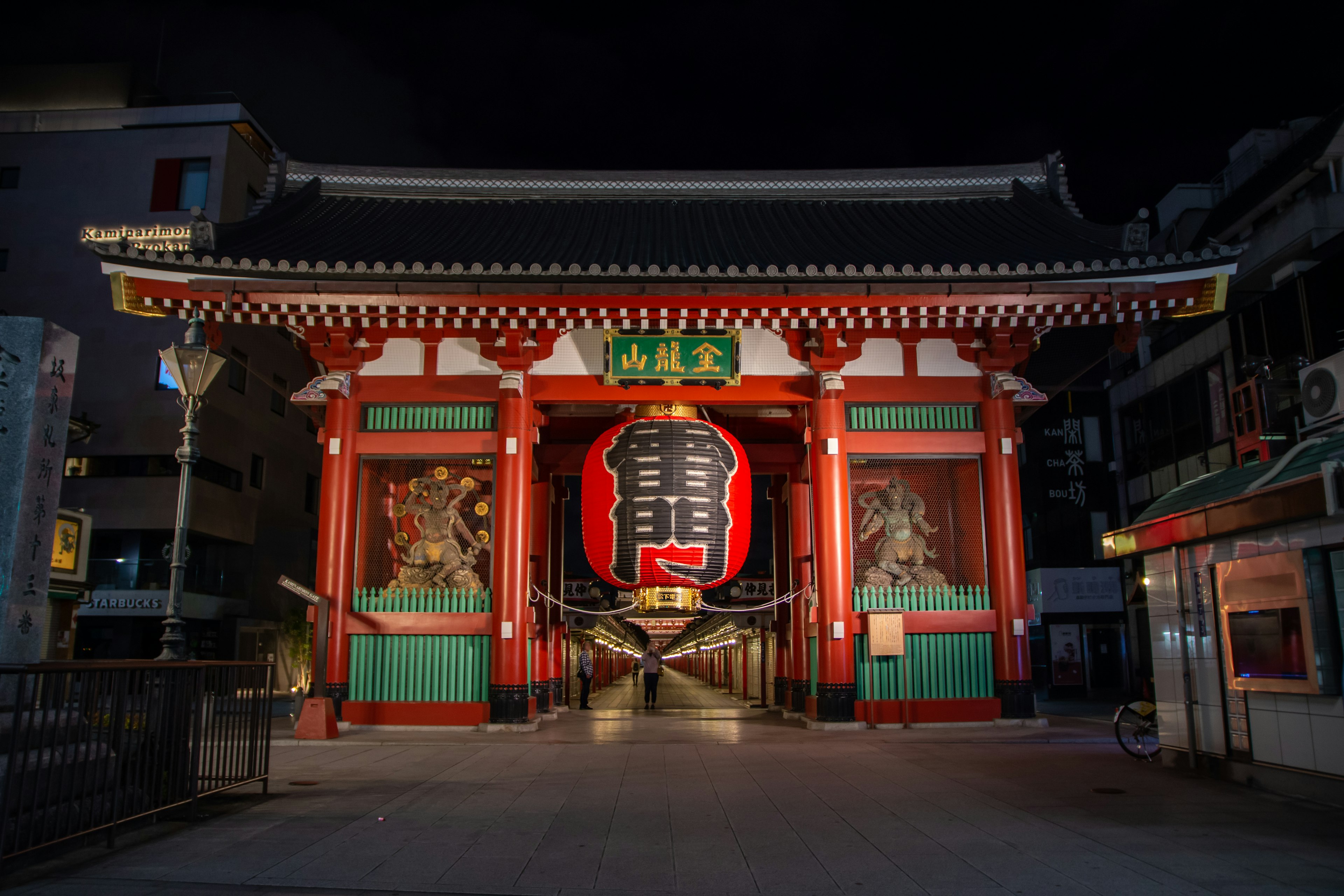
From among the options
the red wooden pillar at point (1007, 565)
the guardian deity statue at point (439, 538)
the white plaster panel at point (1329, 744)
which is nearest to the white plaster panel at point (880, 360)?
the red wooden pillar at point (1007, 565)

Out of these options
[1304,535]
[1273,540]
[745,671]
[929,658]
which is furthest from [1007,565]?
[745,671]

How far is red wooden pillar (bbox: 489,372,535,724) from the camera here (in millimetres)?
13359

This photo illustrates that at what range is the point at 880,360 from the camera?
48.2 ft

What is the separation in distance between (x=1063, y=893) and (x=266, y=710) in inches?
264

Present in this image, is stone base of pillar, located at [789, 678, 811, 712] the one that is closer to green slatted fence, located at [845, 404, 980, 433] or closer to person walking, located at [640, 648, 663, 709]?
green slatted fence, located at [845, 404, 980, 433]

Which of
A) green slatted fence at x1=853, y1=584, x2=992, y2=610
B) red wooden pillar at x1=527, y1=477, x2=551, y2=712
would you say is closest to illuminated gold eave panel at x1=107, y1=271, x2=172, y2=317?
red wooden pillar at x1=527, y1=477, x2=551, y2=712

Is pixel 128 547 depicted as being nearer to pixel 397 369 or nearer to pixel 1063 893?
pixel 397 369

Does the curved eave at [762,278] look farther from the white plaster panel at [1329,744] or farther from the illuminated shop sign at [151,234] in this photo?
the illuminated shop sign at [151,234]

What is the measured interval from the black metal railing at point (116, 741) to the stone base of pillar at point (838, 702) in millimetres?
8384

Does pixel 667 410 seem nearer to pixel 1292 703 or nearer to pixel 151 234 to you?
pixel 1292 703

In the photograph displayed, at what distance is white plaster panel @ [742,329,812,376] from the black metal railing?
9116 millimetres

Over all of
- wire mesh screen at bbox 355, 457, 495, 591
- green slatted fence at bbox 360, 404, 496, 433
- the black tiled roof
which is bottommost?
wire mesh screen at bbox 355, 457, 495, 591

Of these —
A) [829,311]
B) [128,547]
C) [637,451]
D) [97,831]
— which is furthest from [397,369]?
[128,547]

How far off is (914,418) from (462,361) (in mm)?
7774
